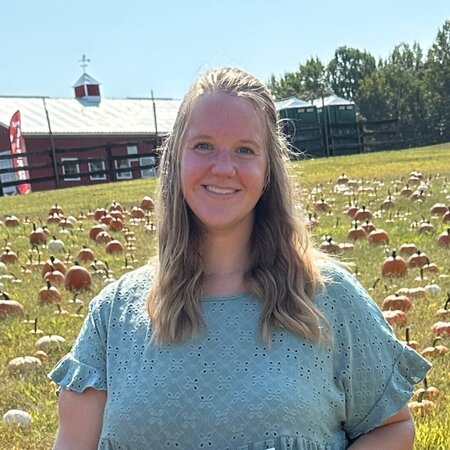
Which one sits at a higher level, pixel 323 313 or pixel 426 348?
pixel 323 313

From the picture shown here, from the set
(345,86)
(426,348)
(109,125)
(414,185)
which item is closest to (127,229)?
(414,185)

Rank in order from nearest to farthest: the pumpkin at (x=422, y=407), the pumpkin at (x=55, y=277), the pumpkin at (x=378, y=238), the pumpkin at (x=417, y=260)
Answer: the pumpkin at (x=422, y=407), the pumpkin at (x=417, y=260), the pumpkin at (x=55, y=277), the pumpkin at (x=378, y=238)

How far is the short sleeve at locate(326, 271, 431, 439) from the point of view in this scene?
6.71ft

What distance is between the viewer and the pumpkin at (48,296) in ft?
16.9

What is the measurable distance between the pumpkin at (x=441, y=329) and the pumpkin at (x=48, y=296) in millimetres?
2494

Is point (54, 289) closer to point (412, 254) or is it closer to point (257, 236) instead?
point (412, 254)

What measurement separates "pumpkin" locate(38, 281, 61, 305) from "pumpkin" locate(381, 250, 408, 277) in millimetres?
2180

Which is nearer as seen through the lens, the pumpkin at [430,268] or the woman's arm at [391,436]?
the woman's arm at [391,436]

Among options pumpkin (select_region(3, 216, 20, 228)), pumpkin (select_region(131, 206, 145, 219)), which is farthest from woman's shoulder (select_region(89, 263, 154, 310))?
pumpkin (select_region(3, 216, 20, 228))

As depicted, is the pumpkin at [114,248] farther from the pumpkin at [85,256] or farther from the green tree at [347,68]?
the green tree at [347,68]

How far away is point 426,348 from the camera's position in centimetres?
359

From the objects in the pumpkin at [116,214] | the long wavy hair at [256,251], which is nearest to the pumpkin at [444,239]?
the pumpkin at [116,214]

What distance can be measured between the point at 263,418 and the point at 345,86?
75.2 metres

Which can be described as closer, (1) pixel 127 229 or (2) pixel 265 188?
(2) pixel 265 188
